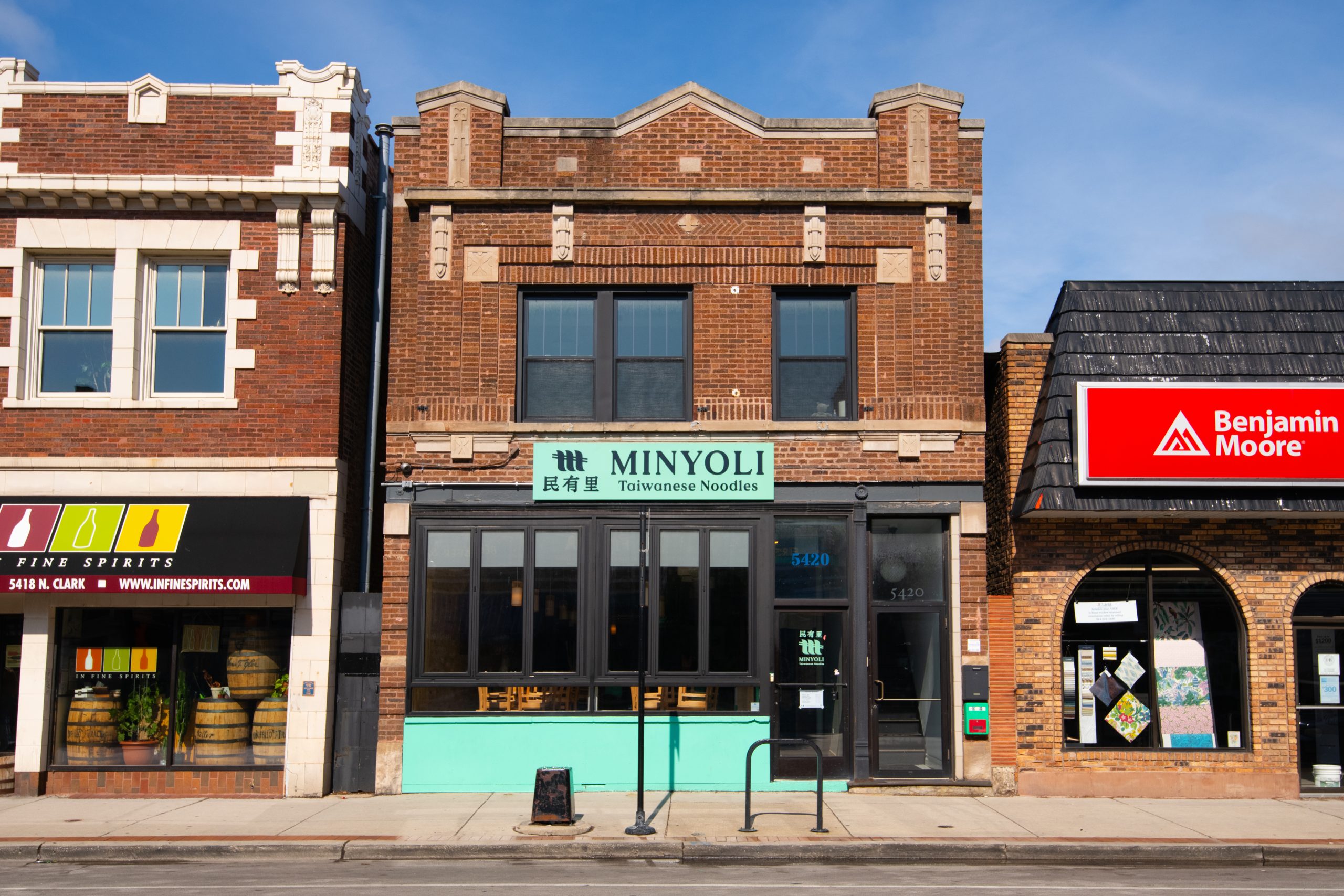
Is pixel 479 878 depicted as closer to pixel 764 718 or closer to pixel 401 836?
pixel 401 836

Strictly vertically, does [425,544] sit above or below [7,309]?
below

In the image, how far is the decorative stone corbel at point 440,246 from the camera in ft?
46.6

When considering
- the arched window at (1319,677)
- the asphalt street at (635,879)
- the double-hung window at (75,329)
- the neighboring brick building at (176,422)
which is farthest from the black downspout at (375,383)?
the arched window at (1319,677)

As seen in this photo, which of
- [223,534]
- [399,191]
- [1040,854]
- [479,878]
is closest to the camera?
[479,878]

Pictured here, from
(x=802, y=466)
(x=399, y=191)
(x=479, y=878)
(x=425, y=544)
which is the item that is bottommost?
(x=479, y=878)

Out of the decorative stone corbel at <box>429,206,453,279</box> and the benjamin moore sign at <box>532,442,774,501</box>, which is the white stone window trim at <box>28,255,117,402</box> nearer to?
the decorative stone corbel at <box>429,206,453,279</box>

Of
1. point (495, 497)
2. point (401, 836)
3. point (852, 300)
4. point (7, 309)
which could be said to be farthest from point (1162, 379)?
point (7, 309)

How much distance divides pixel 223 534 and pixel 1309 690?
42.3 feet

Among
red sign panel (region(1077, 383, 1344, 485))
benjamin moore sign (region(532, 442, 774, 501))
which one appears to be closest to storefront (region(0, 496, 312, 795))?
benjamin moore sign (region(532, 442, 774, 501))

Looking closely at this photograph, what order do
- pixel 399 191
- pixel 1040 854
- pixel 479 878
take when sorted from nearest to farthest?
pixel 479 878
pixel 1040 854
pixel 399 191

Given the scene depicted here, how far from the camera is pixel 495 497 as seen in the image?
13922mm

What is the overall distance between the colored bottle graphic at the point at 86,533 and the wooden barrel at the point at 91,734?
73.8 inches

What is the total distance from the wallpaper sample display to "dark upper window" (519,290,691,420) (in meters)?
6.27

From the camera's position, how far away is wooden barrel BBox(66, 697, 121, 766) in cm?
1357
